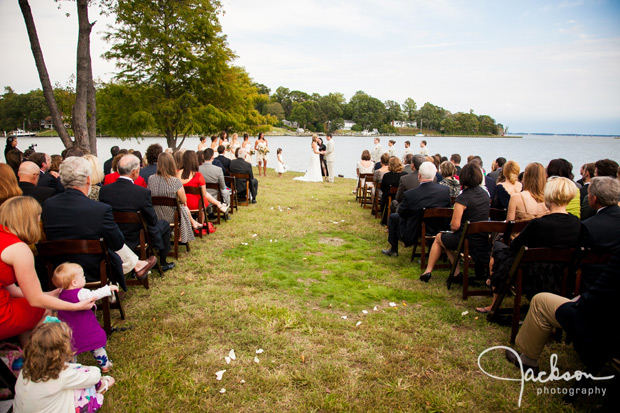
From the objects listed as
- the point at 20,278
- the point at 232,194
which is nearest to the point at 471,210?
the point at 20,278

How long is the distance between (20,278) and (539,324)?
433cm

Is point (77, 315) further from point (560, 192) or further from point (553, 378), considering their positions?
point (560, 192)

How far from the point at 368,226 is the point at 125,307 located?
18.5ft

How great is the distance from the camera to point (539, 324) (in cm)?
307

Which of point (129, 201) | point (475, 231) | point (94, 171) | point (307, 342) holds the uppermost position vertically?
point (94, 171)

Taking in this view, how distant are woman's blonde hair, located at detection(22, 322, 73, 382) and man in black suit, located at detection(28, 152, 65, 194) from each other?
147 inches

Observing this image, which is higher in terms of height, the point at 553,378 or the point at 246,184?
the point at 246,184

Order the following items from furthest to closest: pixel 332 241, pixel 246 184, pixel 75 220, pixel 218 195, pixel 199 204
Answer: pixel 246 184
pixel 218 195
pixel 332 241
pixel 199 204
pixel 75 220

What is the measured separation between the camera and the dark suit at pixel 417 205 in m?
5.62

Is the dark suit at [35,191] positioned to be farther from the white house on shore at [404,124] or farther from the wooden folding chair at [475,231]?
the white house on shore at [404,124]

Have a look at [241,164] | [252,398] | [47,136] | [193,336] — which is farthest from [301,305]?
[47,136]

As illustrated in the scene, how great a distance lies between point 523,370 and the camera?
320 cm

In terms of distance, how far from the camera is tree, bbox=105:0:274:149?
54.6ft

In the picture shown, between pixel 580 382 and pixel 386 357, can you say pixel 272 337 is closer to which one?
pixel 386 357
